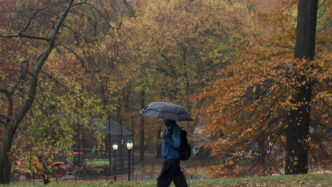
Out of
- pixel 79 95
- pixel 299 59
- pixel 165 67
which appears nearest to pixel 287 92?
pixel 299 59

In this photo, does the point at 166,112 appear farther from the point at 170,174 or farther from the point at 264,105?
the point at 264,105

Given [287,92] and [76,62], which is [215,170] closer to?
[287,92]

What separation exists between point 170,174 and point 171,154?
0.36 meters

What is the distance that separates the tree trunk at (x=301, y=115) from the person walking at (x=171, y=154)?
7.50 metres

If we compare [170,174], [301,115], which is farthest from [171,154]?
[301,115]

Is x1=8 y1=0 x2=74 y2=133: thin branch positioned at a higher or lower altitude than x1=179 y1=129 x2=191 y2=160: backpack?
higher

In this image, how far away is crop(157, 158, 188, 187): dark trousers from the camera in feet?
24.6

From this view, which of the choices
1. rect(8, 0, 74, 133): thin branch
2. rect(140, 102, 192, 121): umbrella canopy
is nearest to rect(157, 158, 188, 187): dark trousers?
rect(140, 102, 192, 121): umbrella canopy

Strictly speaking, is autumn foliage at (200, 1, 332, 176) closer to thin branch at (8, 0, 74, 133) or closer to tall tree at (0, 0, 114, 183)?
tall tree at (0, 0, 114, 183)

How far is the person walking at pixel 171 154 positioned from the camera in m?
7.38

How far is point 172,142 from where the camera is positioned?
7.39m

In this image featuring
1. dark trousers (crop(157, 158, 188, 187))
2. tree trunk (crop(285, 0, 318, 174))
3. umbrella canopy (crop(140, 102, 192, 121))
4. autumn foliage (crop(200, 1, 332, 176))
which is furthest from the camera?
tree trunk (crop(285, 0, 318, 174))

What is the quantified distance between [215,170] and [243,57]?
4.33 metres

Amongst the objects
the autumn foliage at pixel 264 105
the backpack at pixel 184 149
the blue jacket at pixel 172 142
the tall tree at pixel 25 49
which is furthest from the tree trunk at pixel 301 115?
the blue jacket at pixel 172 142
